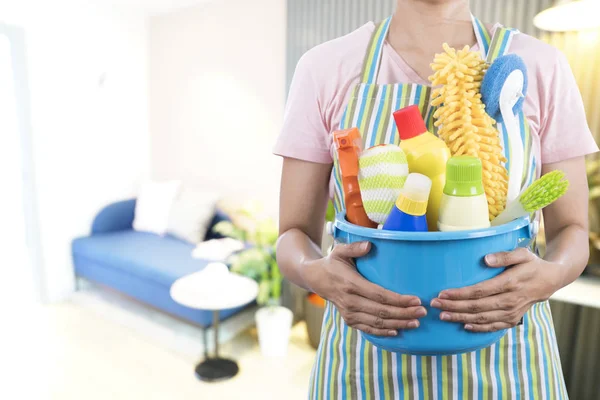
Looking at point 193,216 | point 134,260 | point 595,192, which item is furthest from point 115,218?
point 595,192

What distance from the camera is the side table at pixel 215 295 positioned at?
226 centimetres

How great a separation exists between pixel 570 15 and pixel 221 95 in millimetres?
2417

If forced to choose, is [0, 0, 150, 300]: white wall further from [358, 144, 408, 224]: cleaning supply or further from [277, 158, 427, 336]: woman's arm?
[358, 144, 408, 224]: cleaning supply

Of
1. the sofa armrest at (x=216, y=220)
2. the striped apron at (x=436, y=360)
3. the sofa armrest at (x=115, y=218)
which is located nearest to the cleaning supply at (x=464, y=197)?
the striped apron at (x=436, y=360)

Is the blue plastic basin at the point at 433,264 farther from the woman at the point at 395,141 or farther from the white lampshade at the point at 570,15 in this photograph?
the white lampshade at the point at 570,15

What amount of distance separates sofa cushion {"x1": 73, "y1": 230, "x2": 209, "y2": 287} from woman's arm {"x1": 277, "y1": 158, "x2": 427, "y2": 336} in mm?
2107

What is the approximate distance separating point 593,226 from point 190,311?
210cm

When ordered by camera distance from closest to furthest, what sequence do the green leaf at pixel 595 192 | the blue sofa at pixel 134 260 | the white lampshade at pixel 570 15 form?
the white lampshade at pixel 570 15 < the green leaf at pixel 595 192 < the blue sofa at pixel 134 260

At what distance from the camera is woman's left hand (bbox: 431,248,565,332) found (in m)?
0.41

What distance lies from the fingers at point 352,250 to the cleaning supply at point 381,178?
0.03m

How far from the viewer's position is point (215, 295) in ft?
7.45

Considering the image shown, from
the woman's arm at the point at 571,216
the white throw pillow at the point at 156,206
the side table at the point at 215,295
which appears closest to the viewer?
the woman's arm at the point at 571,216

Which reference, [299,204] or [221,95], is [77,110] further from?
[299,204]

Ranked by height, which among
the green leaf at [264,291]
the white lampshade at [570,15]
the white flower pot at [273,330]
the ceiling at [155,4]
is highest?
the ceiling at [155,4]
